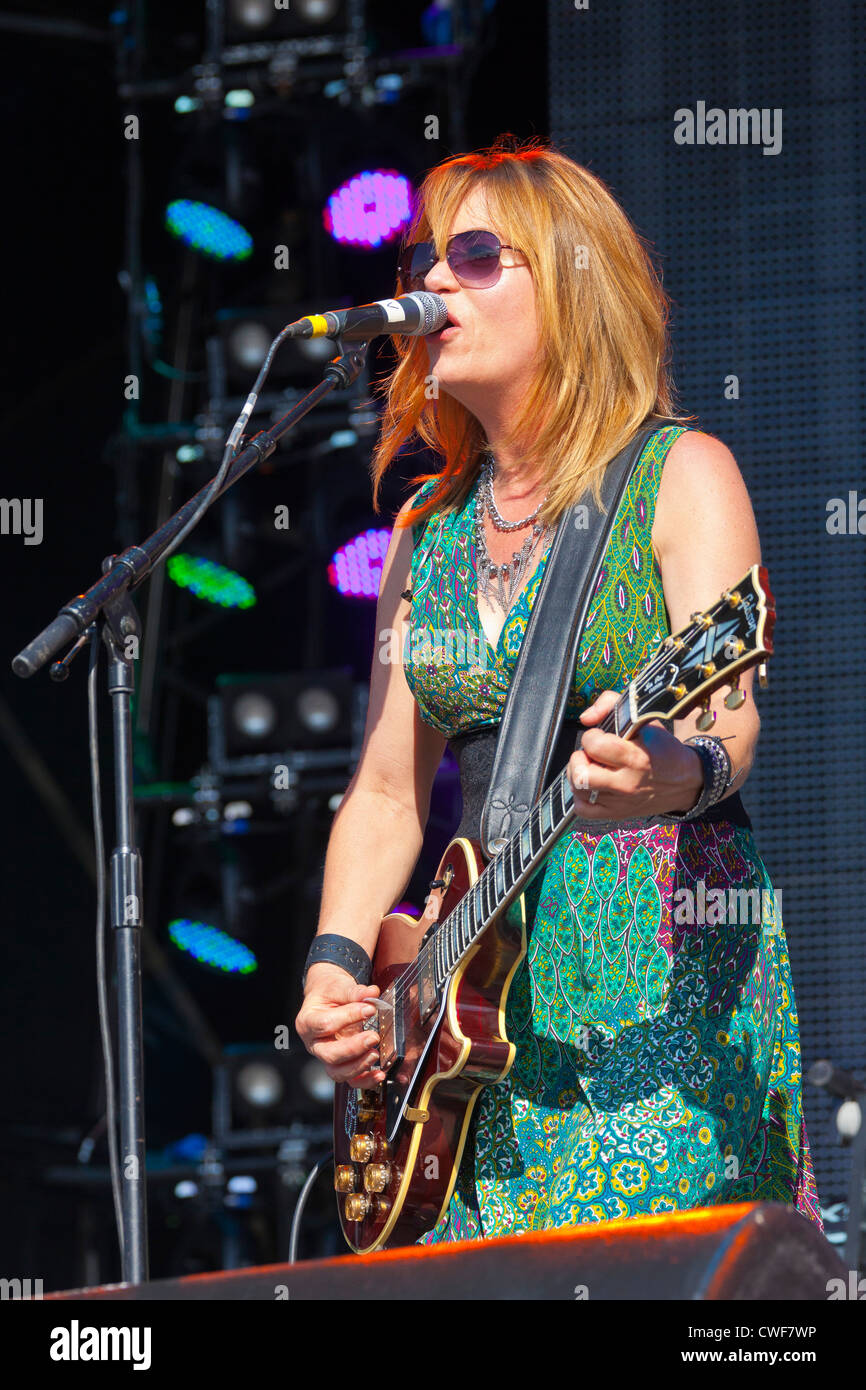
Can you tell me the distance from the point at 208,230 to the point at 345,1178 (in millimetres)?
3082

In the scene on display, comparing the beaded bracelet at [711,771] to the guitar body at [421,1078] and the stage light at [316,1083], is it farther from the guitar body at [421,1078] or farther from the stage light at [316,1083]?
the stage light at [316,1083]

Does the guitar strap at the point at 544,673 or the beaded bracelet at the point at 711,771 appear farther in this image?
the guitar strap at the point at 544,673

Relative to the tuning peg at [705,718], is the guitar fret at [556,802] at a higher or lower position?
lower

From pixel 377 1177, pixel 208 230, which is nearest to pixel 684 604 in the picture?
pixel 377 1177

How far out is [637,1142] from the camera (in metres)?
2.02

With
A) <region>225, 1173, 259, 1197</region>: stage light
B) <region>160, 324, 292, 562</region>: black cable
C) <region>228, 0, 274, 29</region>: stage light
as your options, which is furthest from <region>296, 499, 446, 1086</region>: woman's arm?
<region>228, 0, 274, 29</region>: stage light

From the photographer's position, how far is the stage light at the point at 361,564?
4582mm

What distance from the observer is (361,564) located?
4590 millimetres

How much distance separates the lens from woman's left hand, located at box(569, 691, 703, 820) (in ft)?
5.67

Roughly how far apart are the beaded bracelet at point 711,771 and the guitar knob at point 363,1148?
0.82 meters

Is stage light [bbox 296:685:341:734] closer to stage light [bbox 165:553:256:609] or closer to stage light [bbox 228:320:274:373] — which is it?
stage light [bbox 165:553:256:609]

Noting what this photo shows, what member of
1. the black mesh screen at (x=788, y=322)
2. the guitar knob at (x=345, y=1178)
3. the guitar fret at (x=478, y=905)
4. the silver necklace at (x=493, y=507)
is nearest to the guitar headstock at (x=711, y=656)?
the guitar fret at (x=478, y=905)
